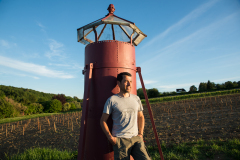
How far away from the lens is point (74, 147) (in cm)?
636

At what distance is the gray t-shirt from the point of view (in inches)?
89.5

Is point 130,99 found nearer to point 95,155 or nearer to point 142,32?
point 95,155

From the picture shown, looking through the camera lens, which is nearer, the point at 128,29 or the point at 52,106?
the point at 128,29

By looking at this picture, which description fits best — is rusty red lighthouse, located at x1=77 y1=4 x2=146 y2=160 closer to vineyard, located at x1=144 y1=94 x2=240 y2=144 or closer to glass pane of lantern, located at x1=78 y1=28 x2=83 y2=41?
glass pane of lantern, located at x1=78 y1=28 x2=83 y2=41

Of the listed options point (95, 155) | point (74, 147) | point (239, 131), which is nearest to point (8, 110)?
point (74, 147)

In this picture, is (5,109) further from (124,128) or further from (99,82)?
(124,128)

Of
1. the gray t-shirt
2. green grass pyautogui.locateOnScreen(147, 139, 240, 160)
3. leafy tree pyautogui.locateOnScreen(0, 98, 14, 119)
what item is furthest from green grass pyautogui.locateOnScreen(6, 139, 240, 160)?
leafy tree pyautogui.locateOnScreen(0, 98, 14, 119)

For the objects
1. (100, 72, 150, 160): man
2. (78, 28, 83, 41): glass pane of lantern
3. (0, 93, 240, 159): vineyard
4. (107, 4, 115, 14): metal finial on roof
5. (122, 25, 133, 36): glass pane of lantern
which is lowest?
(0, 93, 240, 159): vineyard

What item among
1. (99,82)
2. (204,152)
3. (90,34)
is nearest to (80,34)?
(90,34)

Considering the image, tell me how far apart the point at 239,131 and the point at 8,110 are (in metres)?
31.6

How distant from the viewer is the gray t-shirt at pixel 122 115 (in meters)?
2.27

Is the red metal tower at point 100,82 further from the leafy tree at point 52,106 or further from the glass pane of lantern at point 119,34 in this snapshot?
the leafy tree at point 52,106

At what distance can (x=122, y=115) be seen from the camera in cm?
229

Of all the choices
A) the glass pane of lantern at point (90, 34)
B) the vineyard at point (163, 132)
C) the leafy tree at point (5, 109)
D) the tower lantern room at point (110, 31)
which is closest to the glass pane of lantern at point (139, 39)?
the tower lantern room at point (110, 31)
